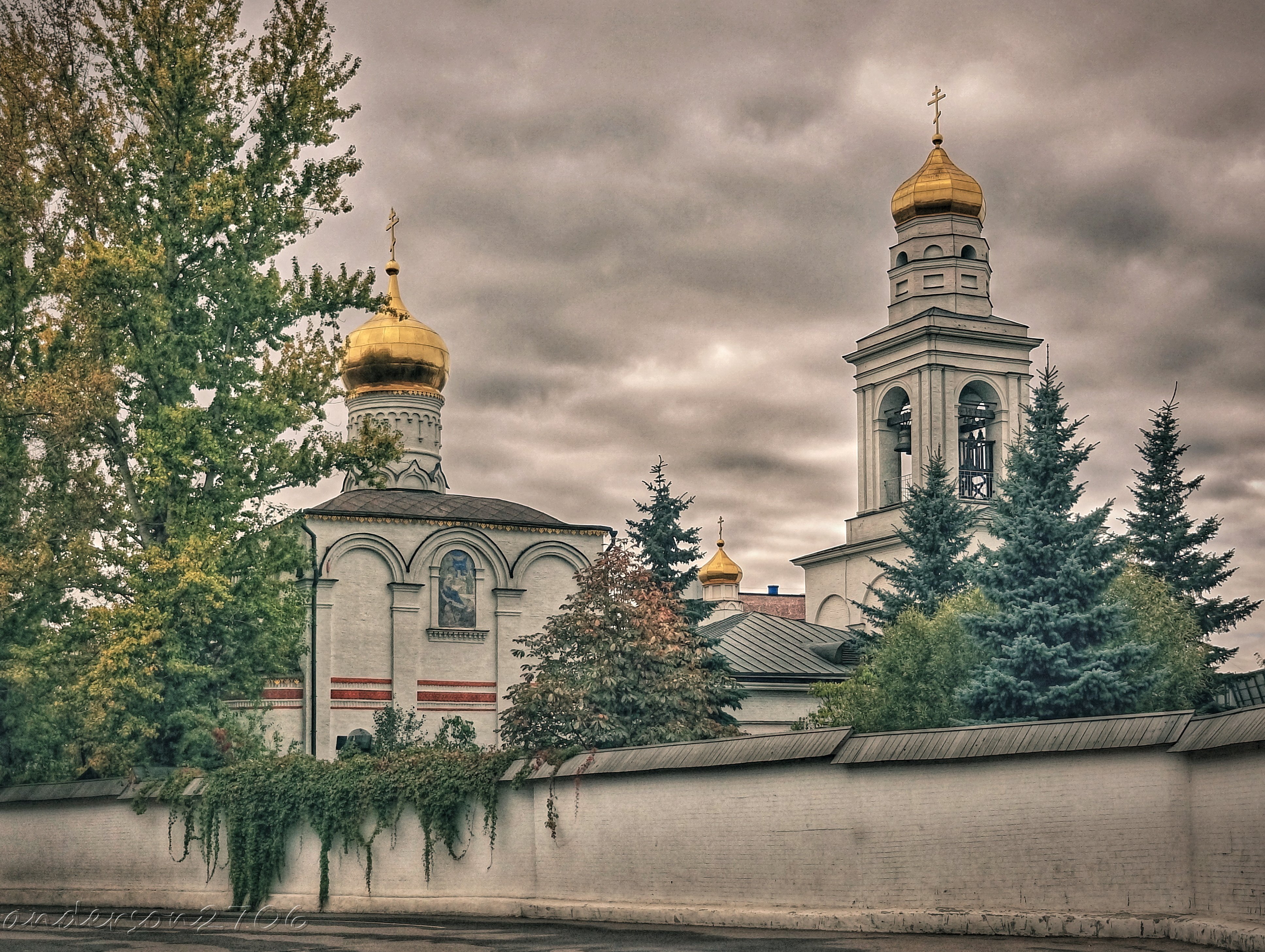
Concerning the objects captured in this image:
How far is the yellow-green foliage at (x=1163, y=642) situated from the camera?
2386cm

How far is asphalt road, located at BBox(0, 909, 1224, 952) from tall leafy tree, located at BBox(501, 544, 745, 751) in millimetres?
3974

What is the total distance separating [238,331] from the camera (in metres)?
25.0

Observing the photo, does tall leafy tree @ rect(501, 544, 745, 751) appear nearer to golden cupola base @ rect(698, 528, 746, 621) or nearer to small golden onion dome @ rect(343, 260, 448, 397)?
small golden onion dome @ rect(343, 260, 448, 397)

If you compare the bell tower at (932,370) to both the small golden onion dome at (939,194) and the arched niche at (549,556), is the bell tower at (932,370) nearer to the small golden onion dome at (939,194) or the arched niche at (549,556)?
the small golden onion dome at (939,194)

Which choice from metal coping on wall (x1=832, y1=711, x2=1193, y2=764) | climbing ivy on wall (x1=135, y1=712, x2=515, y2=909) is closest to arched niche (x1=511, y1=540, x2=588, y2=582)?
climbing ivy on wall (x1=135, y1=712, x2=515, y2=909)

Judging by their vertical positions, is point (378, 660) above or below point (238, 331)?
below

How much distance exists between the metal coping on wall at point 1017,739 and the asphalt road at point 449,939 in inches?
63.5

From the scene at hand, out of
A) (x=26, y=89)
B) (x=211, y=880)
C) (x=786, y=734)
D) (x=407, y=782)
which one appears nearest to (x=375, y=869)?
(x=407, y=782)

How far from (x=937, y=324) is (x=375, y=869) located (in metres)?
26.8

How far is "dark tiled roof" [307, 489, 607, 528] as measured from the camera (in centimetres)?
4047

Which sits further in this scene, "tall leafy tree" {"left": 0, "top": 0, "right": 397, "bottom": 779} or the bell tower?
the bell tower

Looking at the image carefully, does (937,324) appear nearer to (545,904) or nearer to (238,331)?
(238,331)

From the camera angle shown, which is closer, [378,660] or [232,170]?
[232,170]

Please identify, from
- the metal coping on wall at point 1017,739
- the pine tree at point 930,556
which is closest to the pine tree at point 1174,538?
the pine tree at point 930,556
